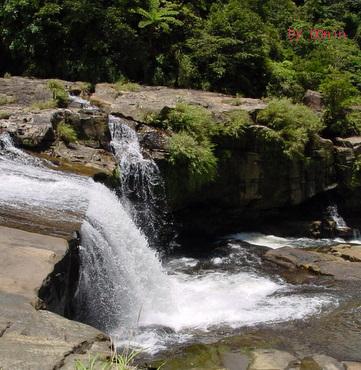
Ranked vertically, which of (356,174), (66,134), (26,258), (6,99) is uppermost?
(6,99)

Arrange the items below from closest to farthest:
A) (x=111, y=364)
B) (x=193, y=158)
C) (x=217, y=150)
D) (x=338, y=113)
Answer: (x=111, y=364), (x=193, y=158), (x=217, y=150), (x=338, y=113)

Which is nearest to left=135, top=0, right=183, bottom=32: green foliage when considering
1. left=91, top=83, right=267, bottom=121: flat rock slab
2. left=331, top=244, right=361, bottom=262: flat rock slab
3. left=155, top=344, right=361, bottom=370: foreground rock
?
left=91, top=83, right=267, bottom=121: flat rock slab

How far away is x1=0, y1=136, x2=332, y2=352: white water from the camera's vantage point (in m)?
7.77

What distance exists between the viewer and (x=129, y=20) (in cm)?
1822

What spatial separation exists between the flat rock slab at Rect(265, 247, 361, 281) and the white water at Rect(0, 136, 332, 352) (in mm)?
1351

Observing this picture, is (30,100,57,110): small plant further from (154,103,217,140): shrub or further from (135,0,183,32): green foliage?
(135,0,183,32): green foliage

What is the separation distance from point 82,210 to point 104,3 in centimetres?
1247

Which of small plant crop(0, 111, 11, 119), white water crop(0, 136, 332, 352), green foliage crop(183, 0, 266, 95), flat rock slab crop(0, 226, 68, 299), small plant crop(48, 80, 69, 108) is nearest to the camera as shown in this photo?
flat rock slab crop(0, 226, 68, 299)

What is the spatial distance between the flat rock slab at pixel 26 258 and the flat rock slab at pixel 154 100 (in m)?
6.79

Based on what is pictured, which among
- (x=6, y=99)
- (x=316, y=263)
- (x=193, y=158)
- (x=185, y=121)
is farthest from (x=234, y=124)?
(x=6, y=99)

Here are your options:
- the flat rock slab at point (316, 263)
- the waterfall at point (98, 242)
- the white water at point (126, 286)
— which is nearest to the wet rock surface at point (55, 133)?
the white water at point (126, 286)

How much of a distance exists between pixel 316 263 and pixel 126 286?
5.21m

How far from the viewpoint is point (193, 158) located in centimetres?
1224

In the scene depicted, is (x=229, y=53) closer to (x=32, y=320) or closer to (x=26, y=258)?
(x=26, y=258)
